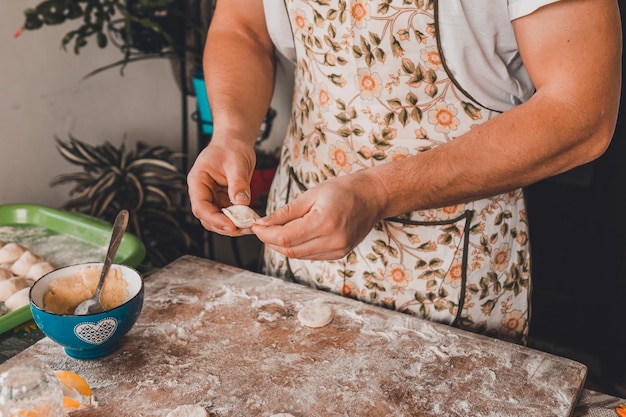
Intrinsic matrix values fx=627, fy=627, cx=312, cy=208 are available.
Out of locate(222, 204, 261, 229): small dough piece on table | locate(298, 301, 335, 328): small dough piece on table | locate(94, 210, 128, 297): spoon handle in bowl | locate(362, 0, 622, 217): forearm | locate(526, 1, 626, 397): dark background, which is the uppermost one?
locate(362, 0, 622, 217): forearm

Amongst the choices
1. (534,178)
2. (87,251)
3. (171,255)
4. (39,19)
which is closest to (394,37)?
(534,178)

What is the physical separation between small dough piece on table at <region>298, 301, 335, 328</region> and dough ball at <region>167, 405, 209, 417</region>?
284 millimetres

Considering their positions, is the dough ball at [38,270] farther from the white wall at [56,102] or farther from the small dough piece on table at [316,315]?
the white wall at [56,102]

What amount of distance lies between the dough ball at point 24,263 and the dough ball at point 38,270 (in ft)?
0.05

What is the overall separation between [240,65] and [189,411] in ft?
2.68

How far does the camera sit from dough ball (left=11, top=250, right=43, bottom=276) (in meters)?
1.52

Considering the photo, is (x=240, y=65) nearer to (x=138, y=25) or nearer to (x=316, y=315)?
(x=316, y=315)

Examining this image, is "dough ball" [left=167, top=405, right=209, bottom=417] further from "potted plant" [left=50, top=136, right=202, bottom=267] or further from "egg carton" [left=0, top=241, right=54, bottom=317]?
"potted plant" [left=50, top=136, right=202, bottom=267]

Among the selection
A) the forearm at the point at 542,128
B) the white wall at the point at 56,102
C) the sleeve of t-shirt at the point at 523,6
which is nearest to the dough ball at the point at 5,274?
the white wall at the point at 56,102

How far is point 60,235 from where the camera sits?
174 cm

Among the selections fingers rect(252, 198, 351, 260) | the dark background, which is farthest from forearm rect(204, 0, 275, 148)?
the dark background

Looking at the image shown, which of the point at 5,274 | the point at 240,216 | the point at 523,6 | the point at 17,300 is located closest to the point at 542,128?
the point at 523,6

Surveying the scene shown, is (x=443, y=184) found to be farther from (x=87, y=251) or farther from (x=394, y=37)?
(x=87, y=251)

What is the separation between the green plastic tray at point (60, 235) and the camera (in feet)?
5.33
